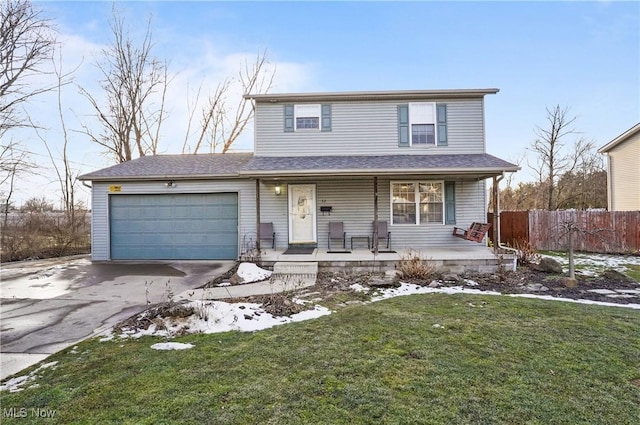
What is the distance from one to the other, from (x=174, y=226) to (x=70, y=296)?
4.41 metres

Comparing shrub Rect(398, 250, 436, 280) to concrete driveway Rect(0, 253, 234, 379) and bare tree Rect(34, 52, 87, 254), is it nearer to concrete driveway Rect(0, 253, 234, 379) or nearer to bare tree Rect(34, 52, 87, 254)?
concrete driveway Rect(0, 253, 234, 379)

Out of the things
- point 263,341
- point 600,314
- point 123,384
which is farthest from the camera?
point 600,314

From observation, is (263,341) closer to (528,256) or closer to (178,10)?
(528,256)

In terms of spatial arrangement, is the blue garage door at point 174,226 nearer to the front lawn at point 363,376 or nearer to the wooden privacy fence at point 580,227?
the front lawn at point 363,376

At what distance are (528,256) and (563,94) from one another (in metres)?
14.4

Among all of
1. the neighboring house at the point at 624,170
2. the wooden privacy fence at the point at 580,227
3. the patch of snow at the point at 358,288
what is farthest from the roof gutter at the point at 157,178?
the neighboring house at the point at 624,170

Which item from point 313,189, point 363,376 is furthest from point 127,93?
point 363,376

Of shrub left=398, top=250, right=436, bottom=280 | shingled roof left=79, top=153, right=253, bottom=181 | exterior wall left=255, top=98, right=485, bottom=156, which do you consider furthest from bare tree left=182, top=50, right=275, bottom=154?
shrub left=398, top=250, right=436, bottom=280

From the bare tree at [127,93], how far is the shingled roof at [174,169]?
344 inches

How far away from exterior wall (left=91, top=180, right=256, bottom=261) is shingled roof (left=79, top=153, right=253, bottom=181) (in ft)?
0.91

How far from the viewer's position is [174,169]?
10547mm

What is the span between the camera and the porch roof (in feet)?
28.3

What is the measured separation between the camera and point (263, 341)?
377cm

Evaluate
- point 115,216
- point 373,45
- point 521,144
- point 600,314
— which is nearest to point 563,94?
point 521,144
